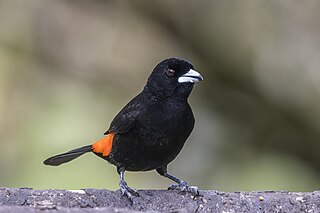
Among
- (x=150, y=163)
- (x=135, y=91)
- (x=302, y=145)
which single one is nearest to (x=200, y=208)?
(x=150, y=163)

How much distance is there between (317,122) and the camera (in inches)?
338

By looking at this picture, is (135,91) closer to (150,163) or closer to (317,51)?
(317,51)

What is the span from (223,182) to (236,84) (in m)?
1.48

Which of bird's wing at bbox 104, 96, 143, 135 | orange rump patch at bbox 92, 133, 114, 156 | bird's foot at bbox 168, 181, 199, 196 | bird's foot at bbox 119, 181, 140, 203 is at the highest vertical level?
bird's wing at bbox 104, 96, 143, 135

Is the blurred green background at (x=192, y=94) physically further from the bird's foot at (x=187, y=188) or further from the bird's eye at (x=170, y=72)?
the bird's foot at (x=187, y=188)

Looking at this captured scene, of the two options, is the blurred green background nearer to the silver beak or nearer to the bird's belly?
the silver beak

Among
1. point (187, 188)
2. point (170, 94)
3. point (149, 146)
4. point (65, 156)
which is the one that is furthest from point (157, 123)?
point (65, 156)

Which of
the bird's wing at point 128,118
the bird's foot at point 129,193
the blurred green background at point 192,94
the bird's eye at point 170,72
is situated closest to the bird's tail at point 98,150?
the bird's wing at point 128,118

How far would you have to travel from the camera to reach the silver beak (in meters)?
4.45

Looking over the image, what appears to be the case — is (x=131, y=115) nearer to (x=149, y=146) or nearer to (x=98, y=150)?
(x=149, y=146)

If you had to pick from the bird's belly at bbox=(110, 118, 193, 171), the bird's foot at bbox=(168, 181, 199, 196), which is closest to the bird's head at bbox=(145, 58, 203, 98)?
the bird's belly at bbox=(110, 118, 193, 171)

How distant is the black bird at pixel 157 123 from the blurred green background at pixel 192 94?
4.08m

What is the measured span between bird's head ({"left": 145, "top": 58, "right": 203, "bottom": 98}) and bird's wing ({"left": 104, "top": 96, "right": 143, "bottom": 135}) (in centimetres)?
16

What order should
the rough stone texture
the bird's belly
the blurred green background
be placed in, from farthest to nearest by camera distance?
the blurred green background → the bird's belly → the rough stone texture
